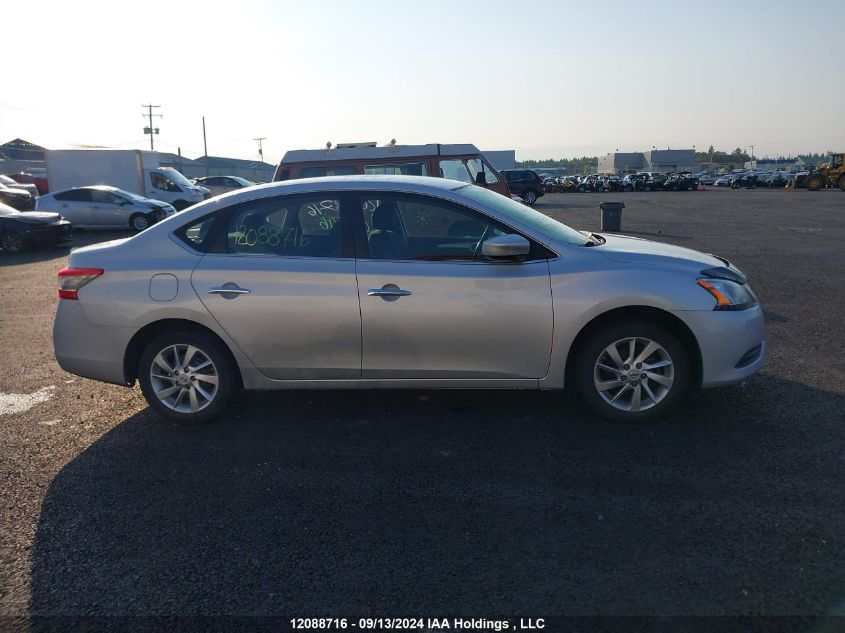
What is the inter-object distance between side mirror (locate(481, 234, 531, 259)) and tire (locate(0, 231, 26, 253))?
610 inches

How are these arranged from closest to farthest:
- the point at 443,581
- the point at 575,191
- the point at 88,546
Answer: the point at 443,581
the point at 88,546
the point at 575,191

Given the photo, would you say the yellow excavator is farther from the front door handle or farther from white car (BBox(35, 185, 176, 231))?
the front door handle

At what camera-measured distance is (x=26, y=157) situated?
341 feet

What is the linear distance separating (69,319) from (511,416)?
3.23 m

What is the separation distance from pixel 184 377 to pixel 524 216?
2702mm

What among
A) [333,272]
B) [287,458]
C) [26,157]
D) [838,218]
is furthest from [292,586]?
[26,157]

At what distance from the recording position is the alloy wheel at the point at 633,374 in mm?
4727

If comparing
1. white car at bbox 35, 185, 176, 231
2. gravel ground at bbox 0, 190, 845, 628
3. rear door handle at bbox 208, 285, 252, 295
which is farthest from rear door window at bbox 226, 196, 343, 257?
white car at bbox 35, 185, 176, 231

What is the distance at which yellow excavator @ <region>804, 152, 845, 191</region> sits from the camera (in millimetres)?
48744

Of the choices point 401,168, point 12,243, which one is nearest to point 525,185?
point 12,243

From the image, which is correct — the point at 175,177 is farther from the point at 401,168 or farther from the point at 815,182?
the point at 815,182

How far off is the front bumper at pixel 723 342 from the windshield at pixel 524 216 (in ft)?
3.16

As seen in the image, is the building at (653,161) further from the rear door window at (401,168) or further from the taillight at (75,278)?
the taillight at (75,278)

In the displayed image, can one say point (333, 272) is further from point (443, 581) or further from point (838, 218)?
point (838, 218)
